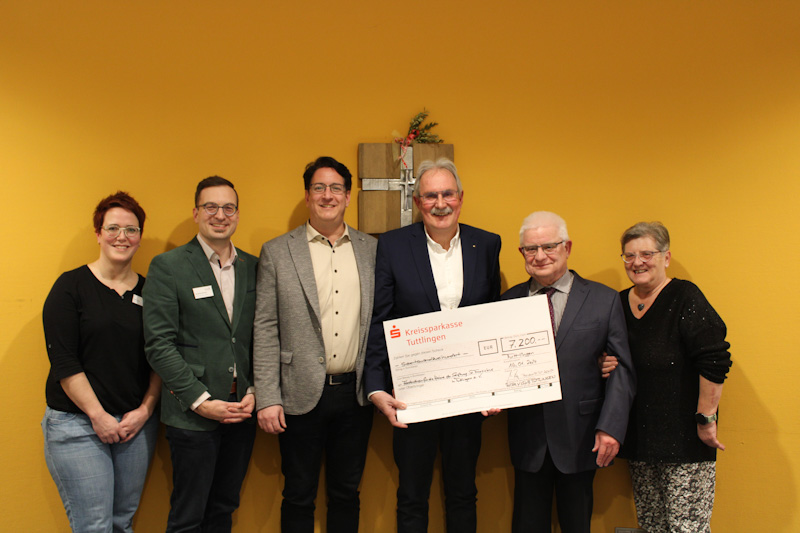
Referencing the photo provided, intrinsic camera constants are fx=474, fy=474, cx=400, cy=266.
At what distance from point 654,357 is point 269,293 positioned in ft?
5.59

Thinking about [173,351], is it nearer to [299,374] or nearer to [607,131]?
[299,374]

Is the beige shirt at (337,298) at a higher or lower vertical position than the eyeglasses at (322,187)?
lower

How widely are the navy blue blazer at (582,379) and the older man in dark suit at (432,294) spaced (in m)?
0.35

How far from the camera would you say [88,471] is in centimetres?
195

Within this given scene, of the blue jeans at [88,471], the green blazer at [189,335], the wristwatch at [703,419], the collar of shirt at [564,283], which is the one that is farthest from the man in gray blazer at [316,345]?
the wristwatch at [703,419]

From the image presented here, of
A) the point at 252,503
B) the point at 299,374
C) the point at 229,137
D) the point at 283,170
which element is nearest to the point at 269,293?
the point at 299,374

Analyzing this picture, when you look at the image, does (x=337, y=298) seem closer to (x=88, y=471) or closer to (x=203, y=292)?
(x=203, y=292)

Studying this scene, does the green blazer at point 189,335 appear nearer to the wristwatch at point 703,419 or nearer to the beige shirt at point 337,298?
the beige shirt at point 337,298

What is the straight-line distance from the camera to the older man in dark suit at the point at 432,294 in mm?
2039

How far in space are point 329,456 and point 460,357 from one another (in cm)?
82

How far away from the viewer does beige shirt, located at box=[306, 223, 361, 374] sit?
2078mm

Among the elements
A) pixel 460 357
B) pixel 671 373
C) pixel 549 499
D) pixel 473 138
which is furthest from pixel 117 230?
pixel 671 373

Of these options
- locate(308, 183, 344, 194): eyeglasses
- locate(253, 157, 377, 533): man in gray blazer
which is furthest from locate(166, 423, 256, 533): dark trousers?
locate(308, 183, 344, 194): eyeglasses

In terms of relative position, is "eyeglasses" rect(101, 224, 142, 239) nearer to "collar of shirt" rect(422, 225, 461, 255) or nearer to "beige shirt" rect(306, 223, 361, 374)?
"beige shirt" rect(306, 223, 361, 374)
